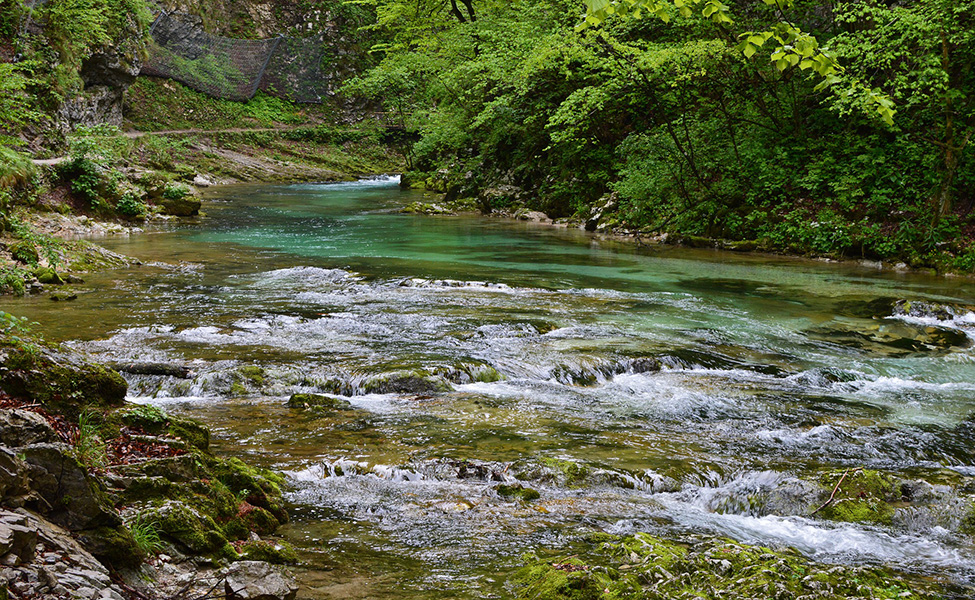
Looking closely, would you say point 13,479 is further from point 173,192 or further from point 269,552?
point 173,192

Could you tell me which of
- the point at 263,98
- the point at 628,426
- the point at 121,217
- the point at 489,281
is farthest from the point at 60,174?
the point at 263,98

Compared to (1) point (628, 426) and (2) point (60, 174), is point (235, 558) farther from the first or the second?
(2) point (60, 174)

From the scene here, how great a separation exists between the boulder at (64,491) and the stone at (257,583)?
54 cm

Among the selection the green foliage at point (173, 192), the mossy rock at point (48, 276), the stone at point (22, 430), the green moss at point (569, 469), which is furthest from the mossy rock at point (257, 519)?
the green foliage at point (173, 192)

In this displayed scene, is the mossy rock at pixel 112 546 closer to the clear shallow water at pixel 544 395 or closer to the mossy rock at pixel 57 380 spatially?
the clear shallow water at pixel 544 395

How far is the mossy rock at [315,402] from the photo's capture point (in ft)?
21.4

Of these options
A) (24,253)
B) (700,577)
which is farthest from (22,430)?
(24,253)

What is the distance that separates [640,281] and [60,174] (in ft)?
49.9

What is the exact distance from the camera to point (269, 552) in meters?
3.60

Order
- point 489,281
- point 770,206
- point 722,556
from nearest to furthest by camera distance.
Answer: point 722,556
point 489,281
point 770,206

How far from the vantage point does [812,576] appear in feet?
10.6

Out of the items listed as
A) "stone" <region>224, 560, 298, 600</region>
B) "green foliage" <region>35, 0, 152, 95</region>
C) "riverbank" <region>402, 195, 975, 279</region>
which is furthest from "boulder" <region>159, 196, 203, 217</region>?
"stone" <region>224, 560, 298, 600</region>

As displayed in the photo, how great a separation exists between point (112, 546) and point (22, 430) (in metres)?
0.67

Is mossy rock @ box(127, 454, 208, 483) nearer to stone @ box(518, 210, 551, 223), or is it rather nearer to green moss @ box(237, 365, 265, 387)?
green moss @ box(237, 365, 265, 387)
